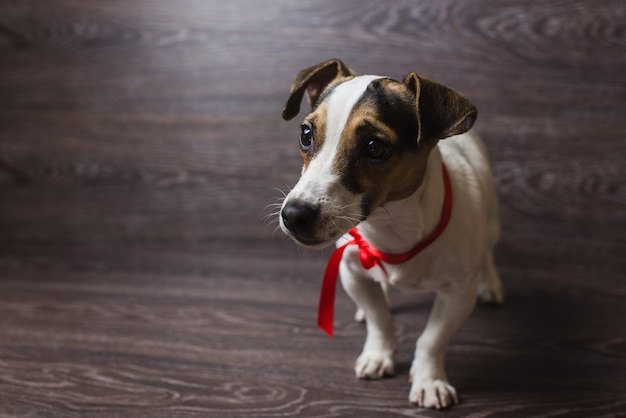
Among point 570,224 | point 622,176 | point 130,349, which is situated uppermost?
point 622,176

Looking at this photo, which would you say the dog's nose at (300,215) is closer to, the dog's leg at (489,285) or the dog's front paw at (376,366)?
the dog's front paw at (376,366)

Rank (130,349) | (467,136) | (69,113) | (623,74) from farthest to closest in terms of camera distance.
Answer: (69,113), (623,74), (130,349), (467,136)

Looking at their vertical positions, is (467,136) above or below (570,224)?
above

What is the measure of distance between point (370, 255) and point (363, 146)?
30cm

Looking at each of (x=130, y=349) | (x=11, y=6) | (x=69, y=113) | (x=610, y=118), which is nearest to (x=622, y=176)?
(x=610, y=118)

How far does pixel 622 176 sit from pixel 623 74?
300mm

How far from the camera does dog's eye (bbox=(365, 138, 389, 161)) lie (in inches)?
43.7

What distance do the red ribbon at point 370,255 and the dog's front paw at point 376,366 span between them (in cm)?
15

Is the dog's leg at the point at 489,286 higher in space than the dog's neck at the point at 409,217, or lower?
lower

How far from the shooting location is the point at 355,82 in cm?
118

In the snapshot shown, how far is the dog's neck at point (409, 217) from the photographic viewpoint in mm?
1227

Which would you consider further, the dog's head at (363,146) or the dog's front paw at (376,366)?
the dog's front paw at (376,366)

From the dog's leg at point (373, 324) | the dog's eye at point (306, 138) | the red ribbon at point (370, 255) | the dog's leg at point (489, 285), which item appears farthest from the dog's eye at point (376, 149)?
the dog's leg at point (489, 285)

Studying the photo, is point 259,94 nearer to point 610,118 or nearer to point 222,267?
point 222,267
